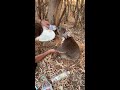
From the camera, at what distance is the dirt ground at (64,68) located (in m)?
2.55

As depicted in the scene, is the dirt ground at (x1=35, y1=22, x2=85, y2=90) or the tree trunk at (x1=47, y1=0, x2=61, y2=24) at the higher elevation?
the tree trunk at (x1=47, y1=0, x2=61, y2=24)

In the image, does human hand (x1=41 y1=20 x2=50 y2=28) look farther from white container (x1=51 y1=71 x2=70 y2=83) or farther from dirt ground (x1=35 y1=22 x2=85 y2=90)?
white container (x1=51 y1=71 x2=70 y2=83)

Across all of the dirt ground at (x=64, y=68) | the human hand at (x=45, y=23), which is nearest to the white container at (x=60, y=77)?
the dirt ground at (x=64, y=68)

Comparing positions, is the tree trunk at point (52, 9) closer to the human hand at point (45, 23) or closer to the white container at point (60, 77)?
the human hand at point (45, 23)

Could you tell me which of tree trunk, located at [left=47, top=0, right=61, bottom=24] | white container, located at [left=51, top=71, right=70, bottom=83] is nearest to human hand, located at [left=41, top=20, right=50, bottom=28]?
tree trunk, located at [left=47, top=0, right=61, bottom=24]

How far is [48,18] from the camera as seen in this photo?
2613 mm

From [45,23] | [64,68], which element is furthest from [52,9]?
[64,68]

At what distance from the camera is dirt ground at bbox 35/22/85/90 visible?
2549 mm

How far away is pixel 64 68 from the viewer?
2572mm

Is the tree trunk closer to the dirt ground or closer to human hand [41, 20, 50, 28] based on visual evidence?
human hand [41, 20, 50, 28]

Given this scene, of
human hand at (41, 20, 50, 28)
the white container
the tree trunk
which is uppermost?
the tree trunk
